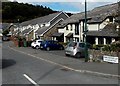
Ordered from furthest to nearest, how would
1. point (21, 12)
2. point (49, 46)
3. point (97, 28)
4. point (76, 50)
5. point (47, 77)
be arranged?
point (21, 12)
point (49, 46)
point (97, 28)
point (76, 50)
point (47, 77)

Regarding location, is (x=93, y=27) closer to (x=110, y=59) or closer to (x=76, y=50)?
(x=76, y=50)

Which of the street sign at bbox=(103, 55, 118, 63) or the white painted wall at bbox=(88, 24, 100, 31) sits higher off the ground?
the white painted wall at bbox=(88, 24, 100, 31)

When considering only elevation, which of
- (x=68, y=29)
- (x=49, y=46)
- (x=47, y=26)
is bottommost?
(x=49, y=46)

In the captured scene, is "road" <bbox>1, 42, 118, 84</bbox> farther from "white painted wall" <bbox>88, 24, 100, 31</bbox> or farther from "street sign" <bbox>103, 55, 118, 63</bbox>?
"white painted wall" <bbox>88, 24, 100, 31</bbox>

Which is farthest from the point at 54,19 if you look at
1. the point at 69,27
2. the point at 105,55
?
the point at 105,55

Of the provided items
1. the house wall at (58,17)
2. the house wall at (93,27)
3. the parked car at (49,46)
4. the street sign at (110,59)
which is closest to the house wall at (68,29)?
the house wall at (93,27)

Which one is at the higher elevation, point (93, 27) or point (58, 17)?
point (58, 17)

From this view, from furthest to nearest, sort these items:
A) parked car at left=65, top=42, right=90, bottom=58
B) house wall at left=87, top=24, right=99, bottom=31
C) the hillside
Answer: the hillside < house wall at left=87, top=24, right=99, bottom=31 < parked car at left=65, top=42, right=90, bottom=58

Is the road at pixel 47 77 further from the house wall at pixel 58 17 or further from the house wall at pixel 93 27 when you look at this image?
the house wall at pixel 58 17

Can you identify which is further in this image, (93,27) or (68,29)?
(68,29)

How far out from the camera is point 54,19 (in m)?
67.1

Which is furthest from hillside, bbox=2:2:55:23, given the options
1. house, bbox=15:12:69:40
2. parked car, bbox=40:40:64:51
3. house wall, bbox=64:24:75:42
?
parked car, bbox=40:40:64:51

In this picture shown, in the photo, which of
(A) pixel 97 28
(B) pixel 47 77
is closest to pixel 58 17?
(A) pixel 97 28

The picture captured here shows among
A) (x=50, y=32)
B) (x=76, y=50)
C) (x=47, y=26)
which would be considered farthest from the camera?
(x=47, y=26)
